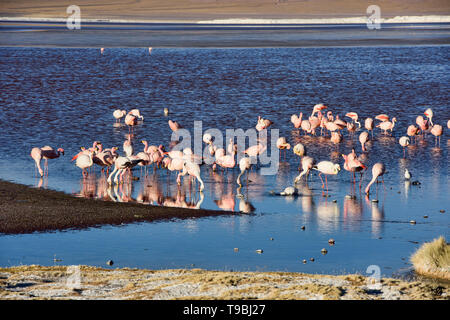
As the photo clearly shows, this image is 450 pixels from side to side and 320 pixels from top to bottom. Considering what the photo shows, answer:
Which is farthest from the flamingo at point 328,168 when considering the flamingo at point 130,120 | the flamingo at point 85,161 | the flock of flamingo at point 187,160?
the flamingo at point 130,120

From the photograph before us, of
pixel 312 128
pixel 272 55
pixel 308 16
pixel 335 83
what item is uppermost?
pixel 308 16

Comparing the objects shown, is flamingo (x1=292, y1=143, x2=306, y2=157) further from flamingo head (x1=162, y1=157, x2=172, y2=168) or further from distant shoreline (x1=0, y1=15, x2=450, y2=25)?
distant shoreline (x1=0, y1=15, x2=450, y2=25)

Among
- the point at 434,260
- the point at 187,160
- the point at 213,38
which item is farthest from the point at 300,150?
the point at 213,38

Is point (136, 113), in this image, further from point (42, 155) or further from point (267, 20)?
point (267, 20)

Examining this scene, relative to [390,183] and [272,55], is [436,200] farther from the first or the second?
[272,55]

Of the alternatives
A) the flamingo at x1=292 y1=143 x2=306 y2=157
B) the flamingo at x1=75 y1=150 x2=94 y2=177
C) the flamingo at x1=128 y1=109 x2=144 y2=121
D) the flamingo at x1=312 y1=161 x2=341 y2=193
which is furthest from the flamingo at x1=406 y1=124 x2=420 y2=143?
the flamingo at x1=75 y1=150 x2=94 y2=177
